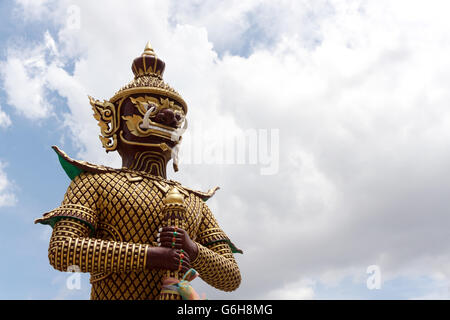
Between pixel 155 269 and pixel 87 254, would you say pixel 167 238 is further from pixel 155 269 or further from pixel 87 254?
pixel 87 254

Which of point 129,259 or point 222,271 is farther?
point 222,271

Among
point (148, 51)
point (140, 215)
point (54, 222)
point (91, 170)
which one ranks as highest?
point (148, 51)

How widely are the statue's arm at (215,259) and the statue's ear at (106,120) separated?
1594 mm

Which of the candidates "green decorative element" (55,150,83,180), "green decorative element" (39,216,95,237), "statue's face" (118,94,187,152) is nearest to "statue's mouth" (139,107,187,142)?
"statue's face" (118,94,187,152)

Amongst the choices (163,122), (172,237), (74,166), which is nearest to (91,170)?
(74,166)

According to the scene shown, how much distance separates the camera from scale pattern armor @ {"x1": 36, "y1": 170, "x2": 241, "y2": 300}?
5.28 m

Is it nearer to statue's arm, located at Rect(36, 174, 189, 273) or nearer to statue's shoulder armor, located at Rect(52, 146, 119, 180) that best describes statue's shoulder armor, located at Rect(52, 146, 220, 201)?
statue's shoulder armor, located at Rect(52, 146, 119, 180)

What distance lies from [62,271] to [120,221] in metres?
0.88

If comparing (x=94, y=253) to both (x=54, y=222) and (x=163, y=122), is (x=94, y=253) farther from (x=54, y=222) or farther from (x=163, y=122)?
(x=163, y=122)

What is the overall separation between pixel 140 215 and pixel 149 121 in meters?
1.30

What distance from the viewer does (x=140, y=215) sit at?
5.91m
